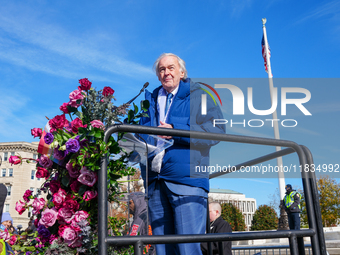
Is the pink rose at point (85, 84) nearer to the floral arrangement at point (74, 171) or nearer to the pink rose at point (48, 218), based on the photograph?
the floral arrangement at point (74, 171)

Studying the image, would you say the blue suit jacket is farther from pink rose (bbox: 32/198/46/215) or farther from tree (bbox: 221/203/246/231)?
tree (bbox: 221/203/246/231)

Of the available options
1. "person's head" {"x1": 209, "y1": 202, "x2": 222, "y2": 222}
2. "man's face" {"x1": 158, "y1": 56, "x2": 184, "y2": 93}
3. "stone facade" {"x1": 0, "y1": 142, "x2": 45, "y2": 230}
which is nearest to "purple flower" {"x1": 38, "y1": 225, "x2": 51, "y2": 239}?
"man's face" {"x1": 158, "y1": 56, "x2": 184, "y2": 93}

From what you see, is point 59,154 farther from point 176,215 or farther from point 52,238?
point 176,215

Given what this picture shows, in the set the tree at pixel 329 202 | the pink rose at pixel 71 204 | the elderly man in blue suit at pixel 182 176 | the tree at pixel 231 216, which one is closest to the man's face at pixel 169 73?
Result: the elderly man in blue suit at pixel 182 176

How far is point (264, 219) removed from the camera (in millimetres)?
20906

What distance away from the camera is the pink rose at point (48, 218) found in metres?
1.72

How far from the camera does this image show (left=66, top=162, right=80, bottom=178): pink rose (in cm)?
174

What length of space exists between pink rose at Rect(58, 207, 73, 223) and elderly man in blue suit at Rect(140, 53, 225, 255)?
50cm

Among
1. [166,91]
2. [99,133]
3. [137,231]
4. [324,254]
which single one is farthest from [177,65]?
[324,254]

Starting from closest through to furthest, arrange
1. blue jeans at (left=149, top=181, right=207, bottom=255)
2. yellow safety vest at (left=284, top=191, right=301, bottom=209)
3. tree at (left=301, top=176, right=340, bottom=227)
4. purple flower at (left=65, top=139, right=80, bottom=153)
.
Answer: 1. purple flower at (left=65, top=139, right=80, bottom=153)
2. blue jeans at (left=149, top=181, right=207, bottom=255)
3. yellow safety vest at (left=284, top=191, right=301, bottom=209)
4. tree at (left=301, top=176, right=340, bottom=227)

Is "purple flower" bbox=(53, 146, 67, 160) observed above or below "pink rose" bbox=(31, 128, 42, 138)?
below

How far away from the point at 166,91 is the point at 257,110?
0.79m

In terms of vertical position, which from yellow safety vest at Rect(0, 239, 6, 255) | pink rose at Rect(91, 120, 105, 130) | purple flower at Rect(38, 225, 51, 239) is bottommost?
yellow safety vest at Rect(0, 239, 6, 255)

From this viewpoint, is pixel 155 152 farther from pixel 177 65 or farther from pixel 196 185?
pixel 177 65
